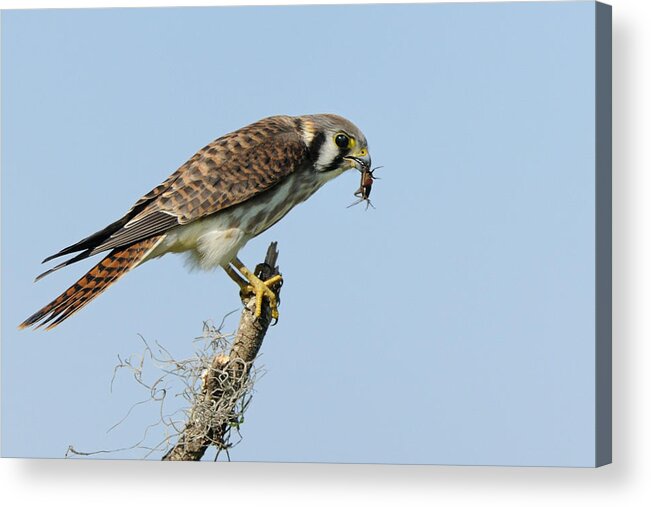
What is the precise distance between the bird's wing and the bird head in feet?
0.14

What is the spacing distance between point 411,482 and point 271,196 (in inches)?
44.5

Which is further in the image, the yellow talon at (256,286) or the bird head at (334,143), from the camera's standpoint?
the bird head at (334,143)

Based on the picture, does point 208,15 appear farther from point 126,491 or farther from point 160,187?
point 126,491

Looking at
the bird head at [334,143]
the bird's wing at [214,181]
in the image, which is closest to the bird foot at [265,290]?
the bird's wing at [214,181]

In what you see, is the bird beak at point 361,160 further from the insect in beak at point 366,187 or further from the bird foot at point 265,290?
the bird foot at point 265,290

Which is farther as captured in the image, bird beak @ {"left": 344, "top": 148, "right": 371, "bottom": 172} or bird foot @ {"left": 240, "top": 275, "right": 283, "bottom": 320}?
bird beak @ {"left": 344, "top": 148, "right": 371, "bottom": 172}

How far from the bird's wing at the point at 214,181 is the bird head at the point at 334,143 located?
0.14 feet

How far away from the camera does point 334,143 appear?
4.59 m

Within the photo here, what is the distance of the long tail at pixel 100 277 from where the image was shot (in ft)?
14.2

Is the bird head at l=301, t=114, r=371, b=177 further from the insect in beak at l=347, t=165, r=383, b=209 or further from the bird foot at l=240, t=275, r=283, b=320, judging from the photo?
the bird foot at l=240, t=275, r=283, b=320

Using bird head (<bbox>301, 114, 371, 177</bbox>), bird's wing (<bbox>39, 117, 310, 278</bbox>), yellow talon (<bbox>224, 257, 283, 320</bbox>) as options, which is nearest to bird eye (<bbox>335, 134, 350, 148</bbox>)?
bird head (<bbox>301, 114, 371, 177</bbox>)

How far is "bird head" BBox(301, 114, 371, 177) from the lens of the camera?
4.54m

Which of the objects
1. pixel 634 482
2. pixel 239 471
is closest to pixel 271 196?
pixel 239 471

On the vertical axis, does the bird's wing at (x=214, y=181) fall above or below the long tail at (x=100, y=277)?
above
